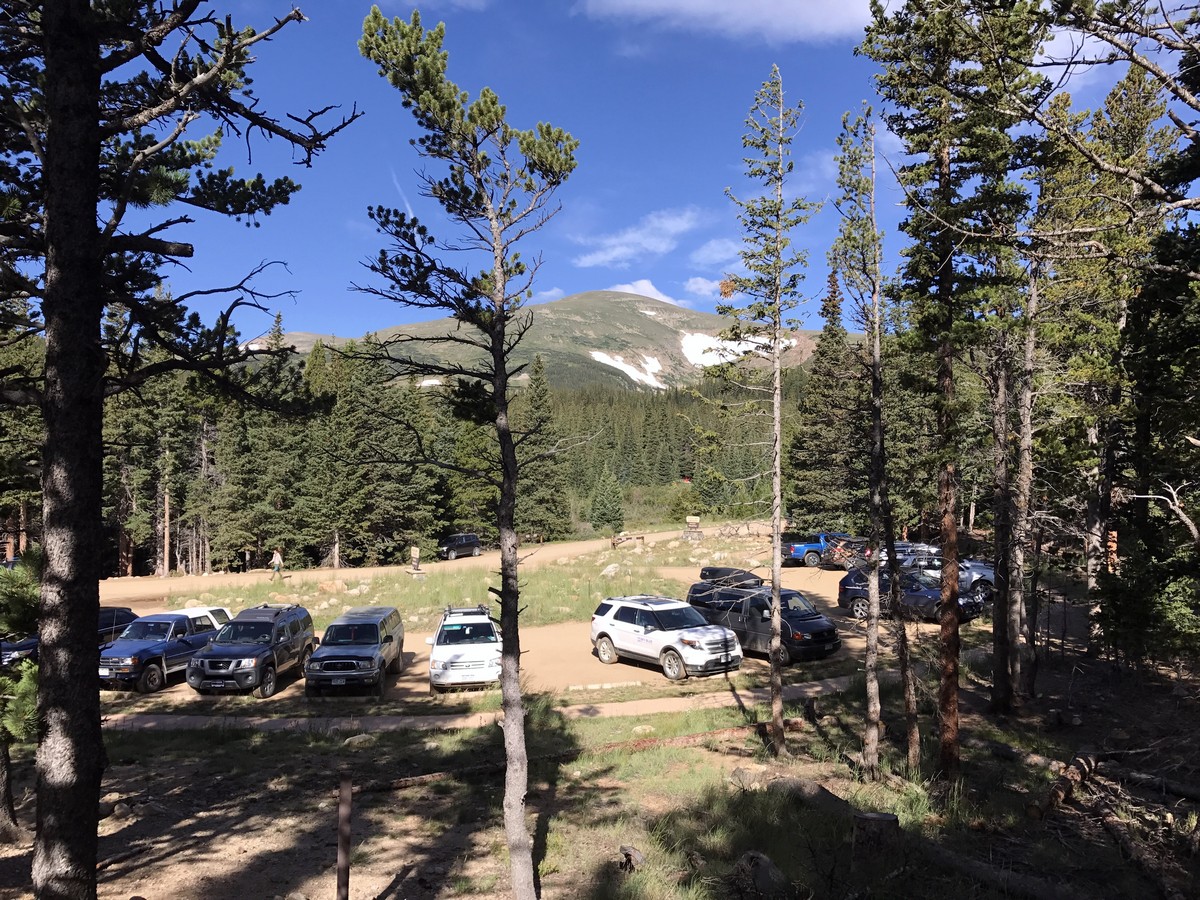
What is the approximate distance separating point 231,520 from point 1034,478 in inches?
1736

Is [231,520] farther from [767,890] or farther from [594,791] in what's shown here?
[767,890]

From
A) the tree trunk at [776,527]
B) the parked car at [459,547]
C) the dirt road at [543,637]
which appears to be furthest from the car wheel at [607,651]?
the parked car at [459,547]

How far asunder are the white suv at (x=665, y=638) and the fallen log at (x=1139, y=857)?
364 inches

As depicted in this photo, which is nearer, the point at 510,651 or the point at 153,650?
the point at 510,651

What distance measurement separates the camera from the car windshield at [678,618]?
1936cm

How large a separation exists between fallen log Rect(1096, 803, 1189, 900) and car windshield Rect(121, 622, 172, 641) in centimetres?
2074

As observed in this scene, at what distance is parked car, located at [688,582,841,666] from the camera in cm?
2025

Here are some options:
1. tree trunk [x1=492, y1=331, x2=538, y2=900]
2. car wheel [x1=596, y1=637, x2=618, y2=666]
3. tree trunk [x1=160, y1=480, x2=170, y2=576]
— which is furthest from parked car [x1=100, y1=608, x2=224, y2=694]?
tree trunk [x1=160, y1=480, x2=170, y2=576]

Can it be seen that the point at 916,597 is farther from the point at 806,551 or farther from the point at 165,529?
the point at 165,529

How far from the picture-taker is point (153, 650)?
58.0 feet

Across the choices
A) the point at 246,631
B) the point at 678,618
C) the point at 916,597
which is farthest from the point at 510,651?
the point at 916,597

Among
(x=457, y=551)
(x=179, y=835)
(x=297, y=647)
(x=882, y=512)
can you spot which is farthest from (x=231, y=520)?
(x=882, y=512)

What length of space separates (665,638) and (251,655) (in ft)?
34.5

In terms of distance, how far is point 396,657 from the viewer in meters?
19.5
